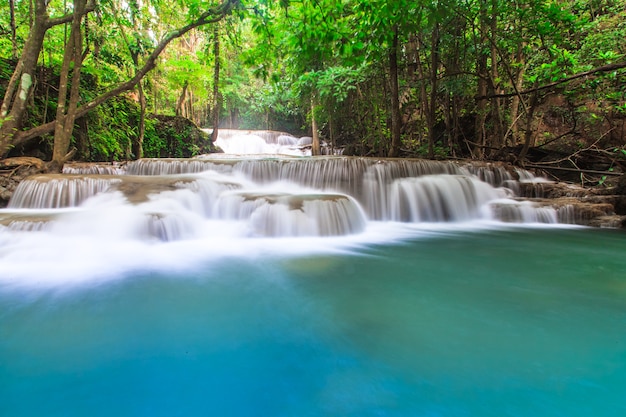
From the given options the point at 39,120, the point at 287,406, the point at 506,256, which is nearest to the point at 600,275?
the point at 506,256

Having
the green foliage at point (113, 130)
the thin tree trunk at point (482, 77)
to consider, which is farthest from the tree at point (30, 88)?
the thin tree trunk at point (482, 77)

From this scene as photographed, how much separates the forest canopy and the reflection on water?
2758 mm

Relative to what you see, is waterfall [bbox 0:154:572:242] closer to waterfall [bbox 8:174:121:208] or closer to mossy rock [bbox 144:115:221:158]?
waterfall [bbox 8:174:121:208]

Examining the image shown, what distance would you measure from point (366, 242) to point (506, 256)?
6.03 ft

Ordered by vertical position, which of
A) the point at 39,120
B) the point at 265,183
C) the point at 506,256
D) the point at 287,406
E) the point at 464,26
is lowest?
the point at 287,406

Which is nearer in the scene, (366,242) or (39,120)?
(366,242)

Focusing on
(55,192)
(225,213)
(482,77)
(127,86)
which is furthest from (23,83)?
(482,77)

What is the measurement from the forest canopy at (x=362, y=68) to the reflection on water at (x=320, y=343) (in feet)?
9.05

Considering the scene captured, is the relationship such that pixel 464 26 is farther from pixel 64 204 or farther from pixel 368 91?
pixel 64 204

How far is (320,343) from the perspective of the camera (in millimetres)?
1960

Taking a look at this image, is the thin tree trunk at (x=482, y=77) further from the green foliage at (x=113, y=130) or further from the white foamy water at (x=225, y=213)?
the green foliage at (x=113, y=130)

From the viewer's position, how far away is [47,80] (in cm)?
869

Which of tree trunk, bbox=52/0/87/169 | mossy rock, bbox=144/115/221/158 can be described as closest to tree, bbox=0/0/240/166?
tree trunk, bbox=52/0/87/169

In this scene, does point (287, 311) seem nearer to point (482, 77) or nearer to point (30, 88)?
point (30, 88)
